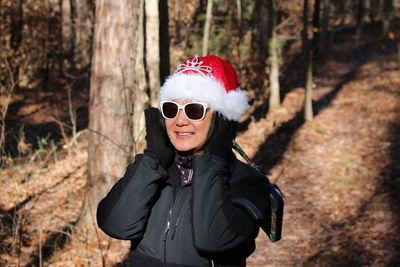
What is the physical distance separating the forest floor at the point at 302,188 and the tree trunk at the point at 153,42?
2.71m

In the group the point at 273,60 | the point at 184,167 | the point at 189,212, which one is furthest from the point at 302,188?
the point at 189,212

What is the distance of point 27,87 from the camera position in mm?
18672

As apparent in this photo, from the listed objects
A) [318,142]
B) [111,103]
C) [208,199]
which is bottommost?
[318,142]

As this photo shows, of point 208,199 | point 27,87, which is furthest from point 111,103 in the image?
point 27,87

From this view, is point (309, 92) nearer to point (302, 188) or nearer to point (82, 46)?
point (302, 188)

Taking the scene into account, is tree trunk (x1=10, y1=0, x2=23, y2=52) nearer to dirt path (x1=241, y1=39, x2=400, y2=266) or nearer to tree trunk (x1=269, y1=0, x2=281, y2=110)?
tree trunk (x1=269, y1=0, x2=281, y2=110)

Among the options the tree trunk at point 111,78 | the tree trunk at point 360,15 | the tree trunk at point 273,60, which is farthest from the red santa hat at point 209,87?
the tree trunk at point 360,15

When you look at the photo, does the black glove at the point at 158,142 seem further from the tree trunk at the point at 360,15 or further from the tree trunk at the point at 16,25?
the tree trunk at the point at 360,15

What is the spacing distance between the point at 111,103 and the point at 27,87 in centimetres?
1414

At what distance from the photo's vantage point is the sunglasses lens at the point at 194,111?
7.52 feet

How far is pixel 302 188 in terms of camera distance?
933 centimetres

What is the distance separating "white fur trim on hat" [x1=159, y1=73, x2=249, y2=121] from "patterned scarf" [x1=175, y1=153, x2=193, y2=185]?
31 cm

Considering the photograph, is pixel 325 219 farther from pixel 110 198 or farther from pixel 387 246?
pixel 110 198

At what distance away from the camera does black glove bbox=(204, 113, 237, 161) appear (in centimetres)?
221
